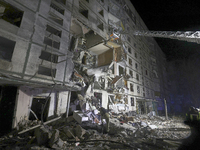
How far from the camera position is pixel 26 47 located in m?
7.66

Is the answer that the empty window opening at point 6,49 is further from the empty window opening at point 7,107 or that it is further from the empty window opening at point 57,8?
the empty window opening at point 57,8

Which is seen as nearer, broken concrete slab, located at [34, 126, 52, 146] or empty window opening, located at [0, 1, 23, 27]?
broken concrete slab, located at [34, 126, 52, 146]

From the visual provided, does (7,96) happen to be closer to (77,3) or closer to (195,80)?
(77,3)

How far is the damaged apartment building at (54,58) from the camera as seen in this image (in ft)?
23.1

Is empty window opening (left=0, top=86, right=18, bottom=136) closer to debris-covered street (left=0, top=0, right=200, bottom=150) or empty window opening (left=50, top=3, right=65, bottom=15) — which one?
debris-covered street (left=0, top=0, right=200, bottom=150)

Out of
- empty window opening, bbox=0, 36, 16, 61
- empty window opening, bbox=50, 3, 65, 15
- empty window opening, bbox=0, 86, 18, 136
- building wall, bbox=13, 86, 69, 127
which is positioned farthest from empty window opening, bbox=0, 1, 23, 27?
building wall, bbox=13, 86, 69, 127

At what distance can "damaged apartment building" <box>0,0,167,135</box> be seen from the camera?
278 inches

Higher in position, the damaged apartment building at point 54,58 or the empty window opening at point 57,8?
the empty window opening at point 57,8

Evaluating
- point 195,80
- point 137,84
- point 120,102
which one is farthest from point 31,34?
point 195,80

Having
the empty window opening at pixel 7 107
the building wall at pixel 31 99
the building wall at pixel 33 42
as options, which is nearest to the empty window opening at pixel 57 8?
the building wall at pixel 33 42

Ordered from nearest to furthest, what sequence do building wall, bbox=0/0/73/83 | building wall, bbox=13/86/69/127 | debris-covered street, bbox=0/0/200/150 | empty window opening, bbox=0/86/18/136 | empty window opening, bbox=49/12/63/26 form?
debris-covered street, bbox=0/0/200/150 → empty window opening, bbox=0/86/18/136 → building wall, bbox=13/86/69/127 → building wall, bbox=0/0/73/83 → empty window opening, bbox=49/12/63/26

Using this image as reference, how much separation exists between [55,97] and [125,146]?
7000mm

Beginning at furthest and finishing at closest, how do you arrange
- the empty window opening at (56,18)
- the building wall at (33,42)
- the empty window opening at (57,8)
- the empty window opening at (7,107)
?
the empty window opening at (57,8)
the empty window opening at (56,18)
the building wall at (33,42)
the empty window opening at (7,107)

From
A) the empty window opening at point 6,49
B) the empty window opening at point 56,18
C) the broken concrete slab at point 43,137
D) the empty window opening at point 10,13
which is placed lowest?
the broken concrete slab at point 43,137
